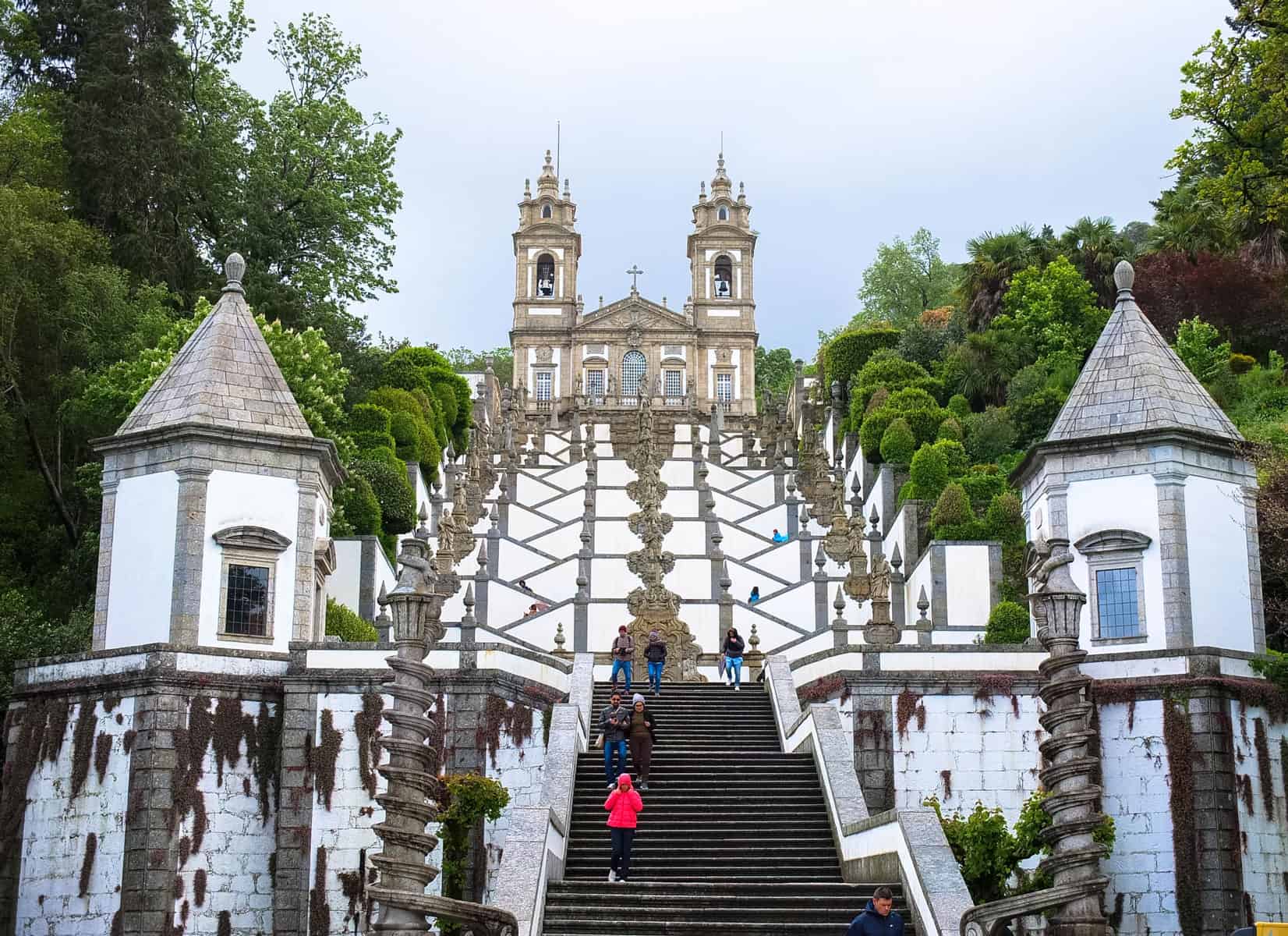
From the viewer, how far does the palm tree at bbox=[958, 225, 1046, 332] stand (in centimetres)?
4744

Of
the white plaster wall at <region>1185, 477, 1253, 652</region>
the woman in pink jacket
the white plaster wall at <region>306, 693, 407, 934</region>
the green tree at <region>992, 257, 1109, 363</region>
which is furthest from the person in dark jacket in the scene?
the green tree at <region>992, 257, 1109, 363</region>

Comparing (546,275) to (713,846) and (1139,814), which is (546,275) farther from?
(713,846)

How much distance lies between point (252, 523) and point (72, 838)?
4844mm

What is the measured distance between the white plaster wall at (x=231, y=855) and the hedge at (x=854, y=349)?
114ft

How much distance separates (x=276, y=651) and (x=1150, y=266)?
2630 cm

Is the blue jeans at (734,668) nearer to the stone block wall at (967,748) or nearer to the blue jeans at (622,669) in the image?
the blue jeans at (622,669)

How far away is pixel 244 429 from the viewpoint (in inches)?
935

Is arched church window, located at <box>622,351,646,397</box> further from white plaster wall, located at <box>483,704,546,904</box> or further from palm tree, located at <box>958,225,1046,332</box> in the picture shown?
white plaster wall, located at <box>483,704,546,904</box>

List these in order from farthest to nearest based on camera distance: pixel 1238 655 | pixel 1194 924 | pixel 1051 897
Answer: pixel 1238 655, pixel 1194 924, pixel 1051 897

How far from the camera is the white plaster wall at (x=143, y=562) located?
23.0m

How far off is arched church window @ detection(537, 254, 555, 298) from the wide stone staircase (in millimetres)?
54899

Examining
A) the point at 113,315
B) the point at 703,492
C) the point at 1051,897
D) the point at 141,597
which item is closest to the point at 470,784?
the point at 141,597

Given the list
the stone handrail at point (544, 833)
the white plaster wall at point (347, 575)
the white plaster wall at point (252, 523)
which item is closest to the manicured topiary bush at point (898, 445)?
the white plaster wall at point (347, 575)

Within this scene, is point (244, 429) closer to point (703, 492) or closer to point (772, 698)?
→ point (772, 698)
